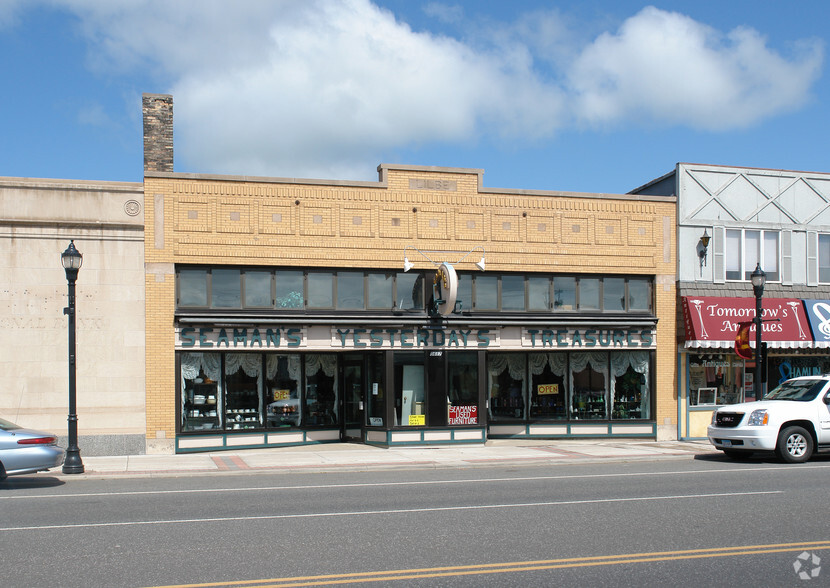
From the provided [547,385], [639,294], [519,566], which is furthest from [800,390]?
[519,566]

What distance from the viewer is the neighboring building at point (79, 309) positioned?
62.2 feet

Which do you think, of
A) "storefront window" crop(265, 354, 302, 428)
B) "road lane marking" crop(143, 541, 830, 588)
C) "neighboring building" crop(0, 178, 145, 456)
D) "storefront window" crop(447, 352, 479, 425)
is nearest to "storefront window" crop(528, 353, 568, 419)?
"storefront window" crop(447, 352, 479, 425)

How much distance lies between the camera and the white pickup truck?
17.1 m

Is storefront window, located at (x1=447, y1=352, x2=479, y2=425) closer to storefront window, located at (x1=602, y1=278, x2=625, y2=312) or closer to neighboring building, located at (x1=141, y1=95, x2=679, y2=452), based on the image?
neighboring building, located at (x1=141, y1=95, x2=679, y2=452)

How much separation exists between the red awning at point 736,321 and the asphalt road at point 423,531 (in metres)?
7.68

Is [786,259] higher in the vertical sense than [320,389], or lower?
higher

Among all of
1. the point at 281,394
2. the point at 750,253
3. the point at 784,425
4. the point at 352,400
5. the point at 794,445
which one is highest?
the point at 750,253

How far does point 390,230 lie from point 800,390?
10.2 m

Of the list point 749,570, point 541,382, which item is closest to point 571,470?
point 541,382

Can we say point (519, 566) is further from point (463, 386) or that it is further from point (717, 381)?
point (717, 381)

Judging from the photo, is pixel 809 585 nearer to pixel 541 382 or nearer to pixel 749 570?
pixel 749 570

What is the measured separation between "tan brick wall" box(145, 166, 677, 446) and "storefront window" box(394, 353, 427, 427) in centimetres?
248

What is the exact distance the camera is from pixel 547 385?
2309 cm

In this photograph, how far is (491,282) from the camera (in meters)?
22.0
